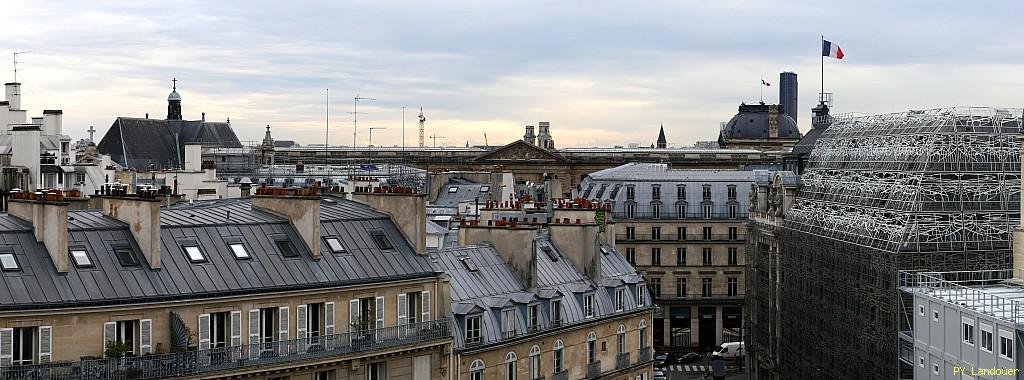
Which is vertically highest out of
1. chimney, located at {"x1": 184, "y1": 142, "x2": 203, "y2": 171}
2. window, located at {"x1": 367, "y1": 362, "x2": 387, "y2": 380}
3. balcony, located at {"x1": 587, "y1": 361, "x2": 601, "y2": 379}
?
chimney, located at {"x1": 184, "y1": 142, "x2": 203, "y2": 171}

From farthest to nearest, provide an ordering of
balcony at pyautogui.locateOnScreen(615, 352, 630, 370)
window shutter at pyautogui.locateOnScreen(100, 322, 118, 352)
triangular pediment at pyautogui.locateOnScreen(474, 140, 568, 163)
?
1. triangular pediment at pyautogui.locateOnScreen(474, 140, 568, 163)
2. balcony at pyautogui.locateOnScreen(615, 352, 630, 370)
3. window shutter at pyautogui.locateOnScreen(100, 322, 118, 352)

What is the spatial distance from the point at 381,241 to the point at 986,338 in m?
19.2

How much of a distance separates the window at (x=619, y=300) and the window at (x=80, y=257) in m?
22.8

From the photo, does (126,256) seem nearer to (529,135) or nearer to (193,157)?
(193,157)

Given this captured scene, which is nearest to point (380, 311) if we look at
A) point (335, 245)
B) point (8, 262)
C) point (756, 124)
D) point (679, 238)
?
point (335, 245)

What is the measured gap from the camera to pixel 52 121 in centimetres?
8594

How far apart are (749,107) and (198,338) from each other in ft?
513

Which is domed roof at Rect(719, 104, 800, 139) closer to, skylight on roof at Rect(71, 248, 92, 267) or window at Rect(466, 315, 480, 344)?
window at Rect(466, 315, 480, 344)

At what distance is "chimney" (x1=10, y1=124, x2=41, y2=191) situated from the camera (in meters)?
71.8

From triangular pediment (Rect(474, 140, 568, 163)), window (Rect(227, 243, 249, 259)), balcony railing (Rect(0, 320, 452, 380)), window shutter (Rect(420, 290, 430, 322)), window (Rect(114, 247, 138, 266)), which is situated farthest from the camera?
triangular pediment (Rect(474, 140, 568, 163))

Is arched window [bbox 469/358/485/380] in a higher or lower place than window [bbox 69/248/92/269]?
lower

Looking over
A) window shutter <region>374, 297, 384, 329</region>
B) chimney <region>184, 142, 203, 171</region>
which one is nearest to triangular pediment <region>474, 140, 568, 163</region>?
chimney <region>184, 142, 203, 171</region>

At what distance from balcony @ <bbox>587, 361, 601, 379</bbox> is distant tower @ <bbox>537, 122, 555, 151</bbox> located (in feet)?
401

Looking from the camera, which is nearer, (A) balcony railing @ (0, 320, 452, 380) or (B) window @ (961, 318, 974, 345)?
(A) balcony railing @ (0, 320, 452, 380)
